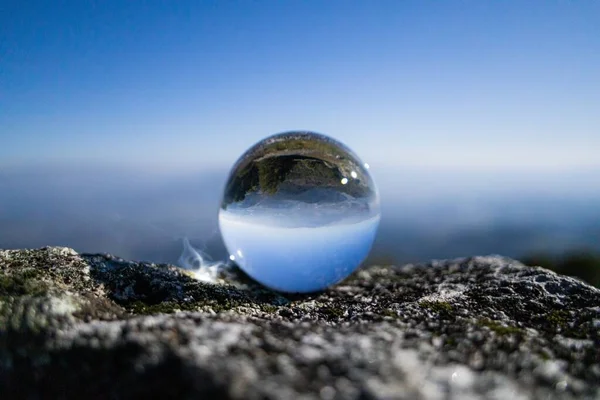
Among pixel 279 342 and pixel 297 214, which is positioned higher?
pixel 297 214

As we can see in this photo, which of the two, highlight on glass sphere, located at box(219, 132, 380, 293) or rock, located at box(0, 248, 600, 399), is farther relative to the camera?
highlight on glass sphere, located at box(219, 132, 380, 293)

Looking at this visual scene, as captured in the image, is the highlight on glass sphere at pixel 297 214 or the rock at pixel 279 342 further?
the highlight on glass sphere at pixel 297 214

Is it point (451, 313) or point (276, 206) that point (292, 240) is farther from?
point (451, 313)

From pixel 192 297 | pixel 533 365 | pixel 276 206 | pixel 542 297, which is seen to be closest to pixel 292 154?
pixel 276 206

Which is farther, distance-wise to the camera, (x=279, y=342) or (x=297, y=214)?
(x=297, y=214)
